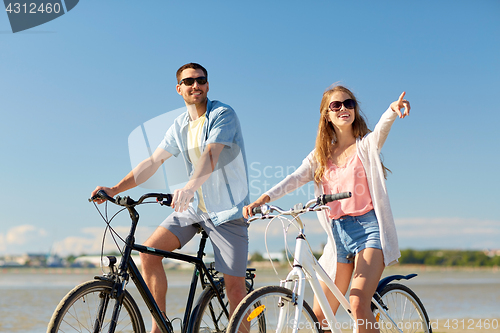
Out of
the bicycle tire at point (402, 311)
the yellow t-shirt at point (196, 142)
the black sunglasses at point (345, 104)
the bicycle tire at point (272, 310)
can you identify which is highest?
the black sunglasses at point (345, 104)

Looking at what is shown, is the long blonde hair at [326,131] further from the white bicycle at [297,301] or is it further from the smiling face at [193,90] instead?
the smiling face at [193,90]

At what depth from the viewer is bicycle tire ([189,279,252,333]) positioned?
11.5 ft

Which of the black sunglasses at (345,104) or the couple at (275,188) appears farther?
the black sunglasses at (345,104)

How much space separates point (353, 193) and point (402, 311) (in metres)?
1.19

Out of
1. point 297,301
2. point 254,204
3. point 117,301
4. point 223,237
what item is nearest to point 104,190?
point 117,301

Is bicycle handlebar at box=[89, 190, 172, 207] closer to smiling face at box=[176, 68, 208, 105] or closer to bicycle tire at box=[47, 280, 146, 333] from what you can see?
bicycle tire at box=[47, 280, 146, 333]

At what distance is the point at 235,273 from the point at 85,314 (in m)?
1.10

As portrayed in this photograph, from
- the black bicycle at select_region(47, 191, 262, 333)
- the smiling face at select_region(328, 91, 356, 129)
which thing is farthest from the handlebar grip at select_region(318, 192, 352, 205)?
the black bicycle at select_region(47, 191, 262, 333)

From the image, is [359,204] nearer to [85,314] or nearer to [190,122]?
[190,122]

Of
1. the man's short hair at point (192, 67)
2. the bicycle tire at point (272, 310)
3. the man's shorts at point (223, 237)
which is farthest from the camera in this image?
the man's short hair at point (192, 67)

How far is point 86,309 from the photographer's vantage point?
2.74 meters

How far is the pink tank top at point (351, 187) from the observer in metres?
3.13

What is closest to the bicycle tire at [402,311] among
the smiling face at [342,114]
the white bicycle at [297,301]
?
the white bicycle at [297,301]

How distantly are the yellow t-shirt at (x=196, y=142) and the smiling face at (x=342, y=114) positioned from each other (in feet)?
3.21
